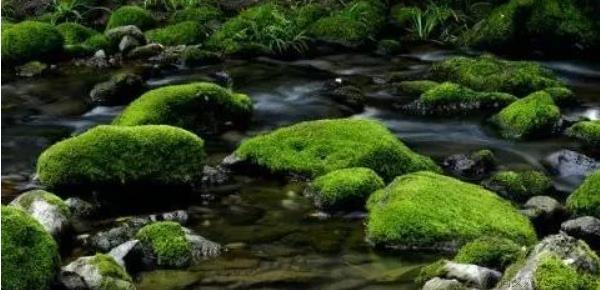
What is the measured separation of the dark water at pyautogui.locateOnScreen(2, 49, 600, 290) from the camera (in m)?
7.56

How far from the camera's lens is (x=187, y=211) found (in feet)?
30.7

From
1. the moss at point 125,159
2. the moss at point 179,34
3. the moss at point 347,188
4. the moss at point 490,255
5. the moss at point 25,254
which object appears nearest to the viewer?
the moss at point 25,254

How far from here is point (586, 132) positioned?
40.1ft

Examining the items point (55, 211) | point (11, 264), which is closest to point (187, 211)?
point (55, 211)

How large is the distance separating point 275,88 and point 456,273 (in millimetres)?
9899

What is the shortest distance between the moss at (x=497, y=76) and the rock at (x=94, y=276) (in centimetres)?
963

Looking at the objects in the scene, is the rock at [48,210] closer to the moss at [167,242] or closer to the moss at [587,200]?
the moss at [167,242]

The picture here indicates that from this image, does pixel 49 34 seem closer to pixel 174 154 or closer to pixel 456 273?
pixel 174 154

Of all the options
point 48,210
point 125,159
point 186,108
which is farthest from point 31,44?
point 48,210

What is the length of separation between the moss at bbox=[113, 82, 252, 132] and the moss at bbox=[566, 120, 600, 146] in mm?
5162

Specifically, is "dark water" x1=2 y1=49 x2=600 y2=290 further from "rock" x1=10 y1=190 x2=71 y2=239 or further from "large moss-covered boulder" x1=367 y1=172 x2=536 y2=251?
"rock" x1=10 y1=190 x2=71 y2=239

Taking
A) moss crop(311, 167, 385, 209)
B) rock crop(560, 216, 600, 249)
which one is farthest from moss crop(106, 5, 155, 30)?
rock crop(560, 216, 600, 249)

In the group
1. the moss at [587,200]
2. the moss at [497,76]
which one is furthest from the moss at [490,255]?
the moss at [497,76]

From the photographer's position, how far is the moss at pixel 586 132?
479 inches
